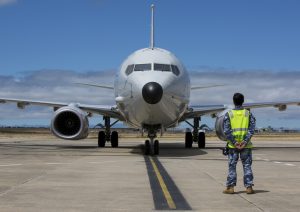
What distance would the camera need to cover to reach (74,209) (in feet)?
22.0

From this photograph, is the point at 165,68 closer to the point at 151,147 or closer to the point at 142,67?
the point at 142,67

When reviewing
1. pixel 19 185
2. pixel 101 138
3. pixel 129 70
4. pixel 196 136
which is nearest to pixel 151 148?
pixel 129 70

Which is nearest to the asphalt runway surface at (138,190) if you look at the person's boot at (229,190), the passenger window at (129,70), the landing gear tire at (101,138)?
the person's boot at (229,190)

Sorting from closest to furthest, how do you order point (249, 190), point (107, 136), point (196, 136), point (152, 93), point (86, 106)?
point (249, 190), point (152, 93), point (86, 106), point (196, 136), point (107, 136)

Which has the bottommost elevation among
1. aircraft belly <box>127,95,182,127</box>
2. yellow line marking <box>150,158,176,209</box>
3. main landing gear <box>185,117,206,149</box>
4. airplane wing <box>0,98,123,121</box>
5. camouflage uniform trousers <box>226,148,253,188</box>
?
yellow line marking <box>150,158,176,209</box>

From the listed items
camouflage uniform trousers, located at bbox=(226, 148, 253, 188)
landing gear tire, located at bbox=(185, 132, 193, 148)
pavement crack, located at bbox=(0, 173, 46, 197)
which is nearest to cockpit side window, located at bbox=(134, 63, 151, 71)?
pavement crack, located at bbox=(0, 173, 46, 197)

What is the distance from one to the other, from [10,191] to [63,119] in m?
14.3

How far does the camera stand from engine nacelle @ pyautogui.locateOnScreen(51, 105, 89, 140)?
21734 mm

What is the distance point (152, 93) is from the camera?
52.9 feet

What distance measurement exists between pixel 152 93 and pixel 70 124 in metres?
7.56

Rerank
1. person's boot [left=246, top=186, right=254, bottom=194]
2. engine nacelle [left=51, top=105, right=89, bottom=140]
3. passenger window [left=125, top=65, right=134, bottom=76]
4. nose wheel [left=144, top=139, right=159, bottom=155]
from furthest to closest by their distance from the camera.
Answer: engine nacelle [left=51, top=105, right=89, bottom=140] < nose wheel [left=144, top=139, right=159, bottom=155] < passenger window [left=125, top=65, right=134, bottom=76] < person's boot [left=246, top=186, right=254, bottom=194]

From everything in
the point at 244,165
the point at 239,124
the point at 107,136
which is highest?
the point at 239,124

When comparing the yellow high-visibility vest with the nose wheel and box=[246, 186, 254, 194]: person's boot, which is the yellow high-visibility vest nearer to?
box=[246, 186, 254, 194]: person's boot

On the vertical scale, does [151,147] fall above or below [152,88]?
below
